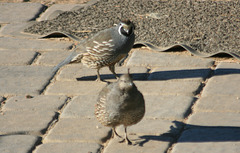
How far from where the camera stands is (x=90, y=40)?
20.8ft

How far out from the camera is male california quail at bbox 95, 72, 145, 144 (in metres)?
4.33

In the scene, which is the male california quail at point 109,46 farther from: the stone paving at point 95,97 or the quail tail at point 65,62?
the stone paving at point 95,97

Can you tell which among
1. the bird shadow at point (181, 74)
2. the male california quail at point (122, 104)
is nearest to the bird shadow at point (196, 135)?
the male california quail at point (122, 104)

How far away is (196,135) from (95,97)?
60.0 inches

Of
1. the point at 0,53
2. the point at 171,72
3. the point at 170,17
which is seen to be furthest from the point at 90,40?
the point at 170,17

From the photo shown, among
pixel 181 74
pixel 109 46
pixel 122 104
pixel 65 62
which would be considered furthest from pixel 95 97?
pixel 122 104

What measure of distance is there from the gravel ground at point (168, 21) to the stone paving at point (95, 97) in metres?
0.39

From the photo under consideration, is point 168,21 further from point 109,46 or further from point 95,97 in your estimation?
point 95,97

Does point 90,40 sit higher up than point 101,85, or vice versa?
point 90,40

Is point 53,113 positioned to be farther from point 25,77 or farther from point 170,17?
point 170,17

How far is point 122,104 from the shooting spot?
436cm

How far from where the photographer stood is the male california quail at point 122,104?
433 cm

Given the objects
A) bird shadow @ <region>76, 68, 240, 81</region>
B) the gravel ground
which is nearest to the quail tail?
bird shadow @ <region>76, 68, 240, 81</region>

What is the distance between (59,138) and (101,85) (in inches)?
61.2
